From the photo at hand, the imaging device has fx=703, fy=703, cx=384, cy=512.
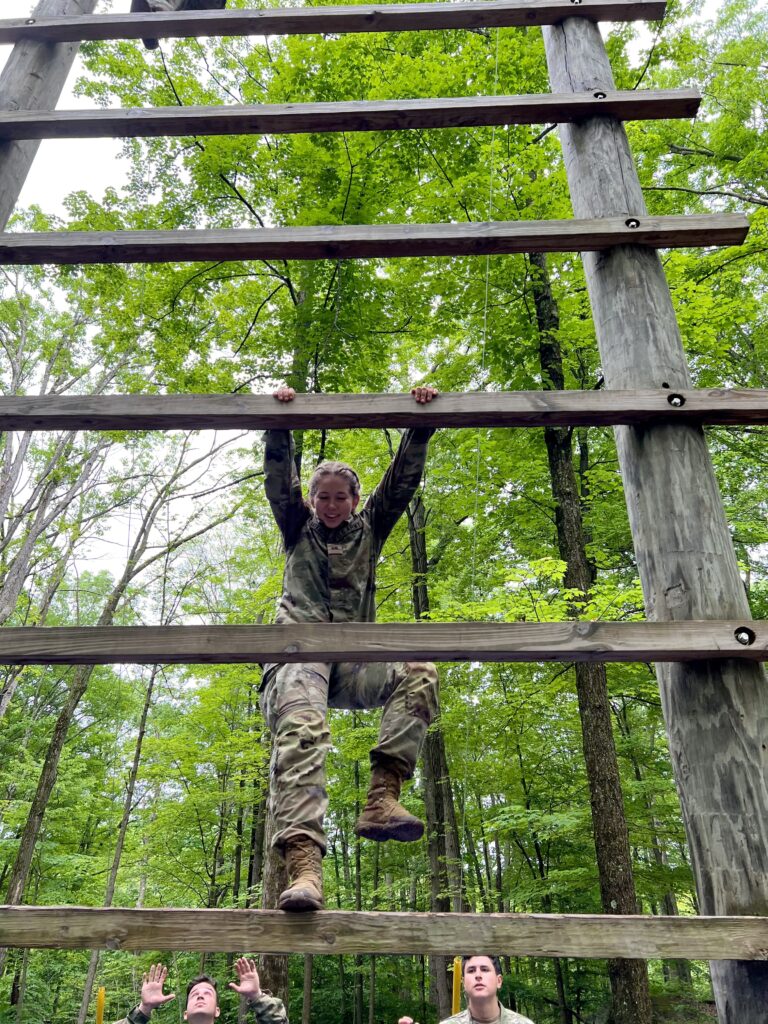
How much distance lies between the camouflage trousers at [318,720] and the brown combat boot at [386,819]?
0.34 feet

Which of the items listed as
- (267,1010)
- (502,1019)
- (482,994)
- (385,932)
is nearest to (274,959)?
(502,1019)

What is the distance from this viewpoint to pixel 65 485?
1350 centimetres

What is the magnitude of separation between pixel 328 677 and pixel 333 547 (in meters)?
0.53

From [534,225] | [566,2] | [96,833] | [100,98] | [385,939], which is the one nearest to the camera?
[385,939]

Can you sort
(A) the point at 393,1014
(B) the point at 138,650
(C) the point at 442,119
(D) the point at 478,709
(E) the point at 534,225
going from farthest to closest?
(A) the point at 393,1014 → (D) the point at 478,709 → (C) the point at 442,119 → (E) the point at 534,225 → (B) the point at 138,650

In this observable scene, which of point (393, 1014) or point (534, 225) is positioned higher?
point (534, 225)

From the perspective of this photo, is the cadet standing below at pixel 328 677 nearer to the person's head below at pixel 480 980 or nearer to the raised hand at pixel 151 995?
the person's head below at pixel 480 980

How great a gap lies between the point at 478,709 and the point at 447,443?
3592 millimetres

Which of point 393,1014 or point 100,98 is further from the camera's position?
point 393,1014

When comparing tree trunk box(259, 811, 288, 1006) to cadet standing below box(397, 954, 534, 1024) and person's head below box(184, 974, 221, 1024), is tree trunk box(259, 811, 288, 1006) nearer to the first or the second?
person's head below box(184, 974, 221, 1024)

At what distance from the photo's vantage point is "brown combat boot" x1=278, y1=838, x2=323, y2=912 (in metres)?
1.56

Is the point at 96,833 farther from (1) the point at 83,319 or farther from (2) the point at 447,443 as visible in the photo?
(2) the point at 447,443

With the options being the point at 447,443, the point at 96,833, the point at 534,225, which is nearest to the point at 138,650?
the point at 534,225

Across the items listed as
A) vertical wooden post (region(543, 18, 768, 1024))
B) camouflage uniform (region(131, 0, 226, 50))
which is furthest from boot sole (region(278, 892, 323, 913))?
camouflage uniform (region(131, 0, 226, 50))
